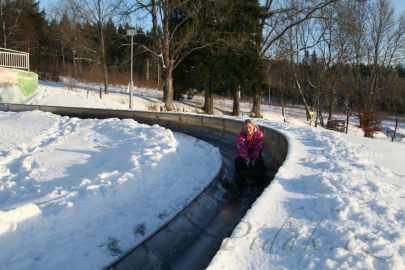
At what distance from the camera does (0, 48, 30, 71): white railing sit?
68.5ft

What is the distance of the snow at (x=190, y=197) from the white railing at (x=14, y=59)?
15.2m

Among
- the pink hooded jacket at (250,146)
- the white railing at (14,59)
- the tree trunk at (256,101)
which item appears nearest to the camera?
the pink hooded jacket at (250,146)

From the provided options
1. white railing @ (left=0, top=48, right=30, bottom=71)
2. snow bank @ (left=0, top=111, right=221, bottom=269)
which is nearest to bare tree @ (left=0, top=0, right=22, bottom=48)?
white railing @ (left=0, top=48, right=30, bottom=71)

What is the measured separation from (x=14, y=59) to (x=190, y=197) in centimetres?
2107

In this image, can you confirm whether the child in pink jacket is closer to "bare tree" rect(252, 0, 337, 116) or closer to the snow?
the snow

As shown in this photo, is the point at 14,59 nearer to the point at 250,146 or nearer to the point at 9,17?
the point at 9,17

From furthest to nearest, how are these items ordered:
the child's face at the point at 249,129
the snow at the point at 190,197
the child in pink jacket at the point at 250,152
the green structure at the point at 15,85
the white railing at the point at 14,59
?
1. the white railing at the point at 14,59
2. the green structure at the point at 15,85
3. the child's face at the point at 249,129
4. the child in pink jacket at the point at 250,152
5. the snow at the point at 190,197

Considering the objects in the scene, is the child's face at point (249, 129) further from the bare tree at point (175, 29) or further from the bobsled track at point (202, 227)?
the bare tree at point (175, 29)

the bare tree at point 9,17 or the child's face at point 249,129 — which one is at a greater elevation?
the bare tree at point 9,17

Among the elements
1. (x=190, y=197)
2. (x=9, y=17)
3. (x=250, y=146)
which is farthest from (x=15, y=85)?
(x=190, y=197)

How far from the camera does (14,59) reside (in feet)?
70.8

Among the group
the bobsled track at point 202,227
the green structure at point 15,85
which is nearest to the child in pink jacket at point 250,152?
the bobsled track at point 202,227

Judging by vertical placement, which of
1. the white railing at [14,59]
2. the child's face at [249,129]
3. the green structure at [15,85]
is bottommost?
the child's face at [249,129]

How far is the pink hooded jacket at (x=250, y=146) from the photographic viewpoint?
643 cm
